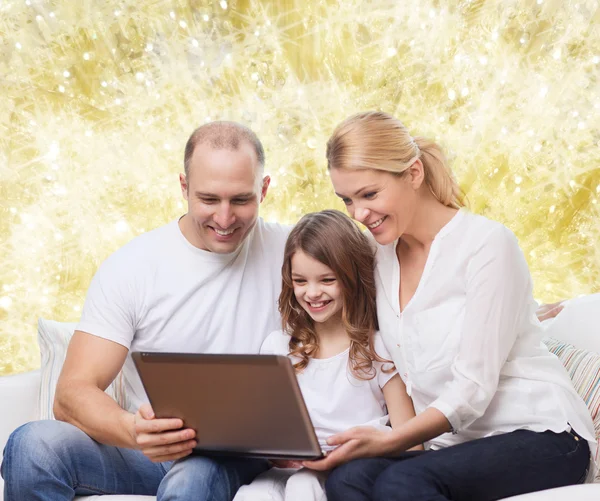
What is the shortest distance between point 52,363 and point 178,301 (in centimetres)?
48

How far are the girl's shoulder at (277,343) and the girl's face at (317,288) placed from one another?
97 mm

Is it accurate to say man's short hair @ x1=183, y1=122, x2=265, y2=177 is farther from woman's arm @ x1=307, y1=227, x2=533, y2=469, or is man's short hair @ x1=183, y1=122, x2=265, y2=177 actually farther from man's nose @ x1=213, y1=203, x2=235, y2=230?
woman's arm @ x1=307, y1=227, x2=533, y2=469

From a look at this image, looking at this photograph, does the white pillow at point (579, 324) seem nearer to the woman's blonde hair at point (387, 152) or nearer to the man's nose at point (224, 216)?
the woman's blonde hair at point (387, 152)

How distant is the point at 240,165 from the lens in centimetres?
173

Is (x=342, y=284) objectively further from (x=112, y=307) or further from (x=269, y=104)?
(x=269, y=104)

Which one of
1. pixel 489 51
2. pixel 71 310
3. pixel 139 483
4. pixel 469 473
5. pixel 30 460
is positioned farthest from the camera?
pixel 71 310

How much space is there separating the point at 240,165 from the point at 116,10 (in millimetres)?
1446

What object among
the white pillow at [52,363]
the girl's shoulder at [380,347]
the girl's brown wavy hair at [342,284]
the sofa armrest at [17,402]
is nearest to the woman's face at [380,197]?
the girl's brown wavy hair at [342,284]

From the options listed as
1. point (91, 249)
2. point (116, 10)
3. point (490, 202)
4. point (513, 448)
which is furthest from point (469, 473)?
point (116, 10)

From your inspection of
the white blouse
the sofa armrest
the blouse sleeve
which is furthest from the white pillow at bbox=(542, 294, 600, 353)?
the sofa armrest

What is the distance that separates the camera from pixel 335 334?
1.78m

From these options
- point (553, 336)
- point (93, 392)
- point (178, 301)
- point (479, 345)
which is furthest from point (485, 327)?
point (93, 392)

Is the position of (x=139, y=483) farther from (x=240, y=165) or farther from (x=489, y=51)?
(x=489, y=51)

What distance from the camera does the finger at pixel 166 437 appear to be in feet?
4.57
